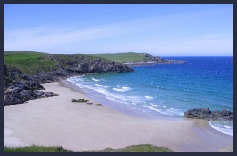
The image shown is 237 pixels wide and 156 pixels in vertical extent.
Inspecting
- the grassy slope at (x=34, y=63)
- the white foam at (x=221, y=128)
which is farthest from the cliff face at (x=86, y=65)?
the white foam at (x=221, y=128)

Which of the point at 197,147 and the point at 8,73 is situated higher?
the point at 8,73

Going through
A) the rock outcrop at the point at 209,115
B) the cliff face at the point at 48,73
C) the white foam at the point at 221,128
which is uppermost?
the cliff face at the point at 48,73

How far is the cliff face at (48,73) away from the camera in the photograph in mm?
49725

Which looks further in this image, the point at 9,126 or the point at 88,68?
the point at 88,68

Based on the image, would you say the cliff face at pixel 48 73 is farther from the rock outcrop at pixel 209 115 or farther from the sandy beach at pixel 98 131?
the rock outcrop at pixel 209 115

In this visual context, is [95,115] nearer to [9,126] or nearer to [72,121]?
[72,121]

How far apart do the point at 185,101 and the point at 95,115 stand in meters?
21.5

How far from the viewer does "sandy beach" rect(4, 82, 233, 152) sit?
2859 cm

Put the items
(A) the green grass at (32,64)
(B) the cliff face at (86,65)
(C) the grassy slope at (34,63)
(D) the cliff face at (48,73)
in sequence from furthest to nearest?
(B) the cliff face at (86,65) < (C) the grassy slope at (34,63) < (A) the green grass at (32,64) < (D) the cliff face at (48,73)

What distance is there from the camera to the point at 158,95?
63.0 m

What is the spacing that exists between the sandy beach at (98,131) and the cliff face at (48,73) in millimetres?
6133

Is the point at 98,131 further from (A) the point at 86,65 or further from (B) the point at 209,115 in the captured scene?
(A) the point at 86,65

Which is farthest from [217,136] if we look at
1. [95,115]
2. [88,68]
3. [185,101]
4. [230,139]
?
[88,68]

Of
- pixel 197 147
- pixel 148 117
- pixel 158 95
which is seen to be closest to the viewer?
pixel 197 147
